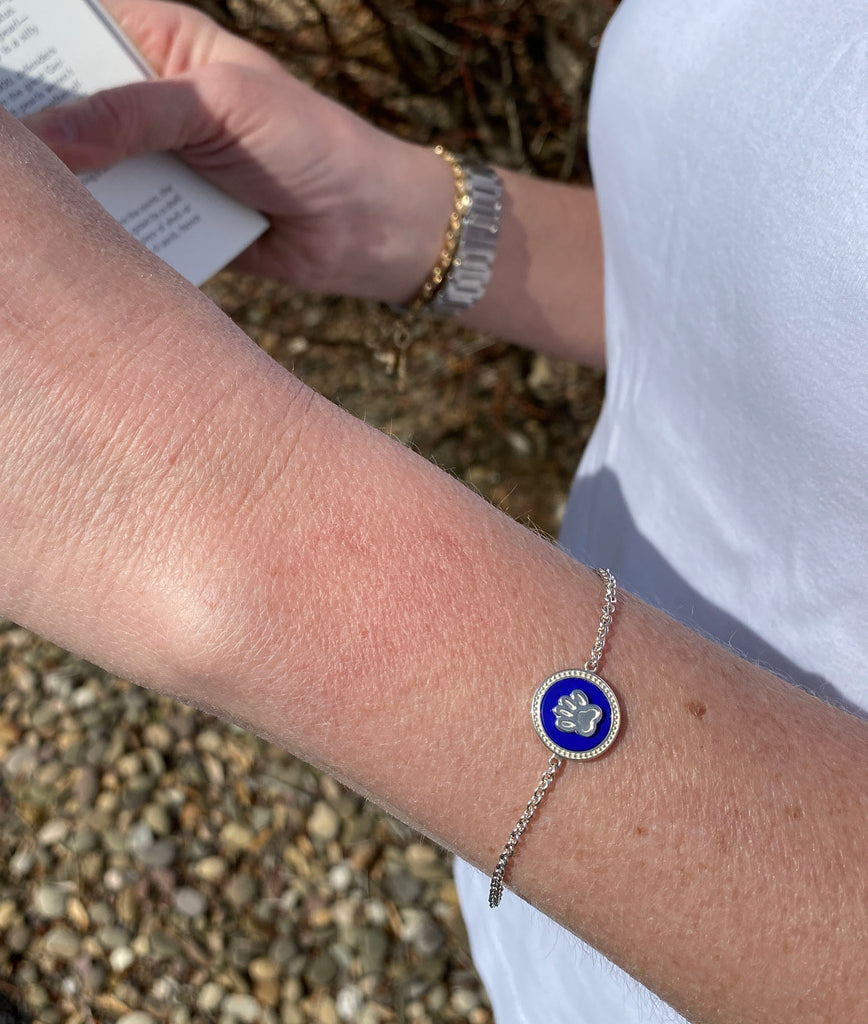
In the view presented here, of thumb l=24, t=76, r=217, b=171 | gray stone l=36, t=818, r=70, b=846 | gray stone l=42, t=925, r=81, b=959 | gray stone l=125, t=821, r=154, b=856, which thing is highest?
thumb l=24, t=76, r=217, b=171

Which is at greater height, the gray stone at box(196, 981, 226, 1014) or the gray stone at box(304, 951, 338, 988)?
the gray stone at box(304, 951, 338, 988)

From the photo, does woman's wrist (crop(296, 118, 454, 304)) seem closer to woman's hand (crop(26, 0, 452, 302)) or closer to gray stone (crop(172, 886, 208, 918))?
woman's hand (crop(26, 0, 452, 302))

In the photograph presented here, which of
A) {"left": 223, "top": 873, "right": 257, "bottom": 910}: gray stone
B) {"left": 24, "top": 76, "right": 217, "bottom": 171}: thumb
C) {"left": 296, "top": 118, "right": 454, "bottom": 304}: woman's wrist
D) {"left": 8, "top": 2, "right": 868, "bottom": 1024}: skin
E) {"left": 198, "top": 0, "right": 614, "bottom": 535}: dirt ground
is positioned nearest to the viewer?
{"left": 8, "top": 2, "right": 868, "bottom": 1024}: skin

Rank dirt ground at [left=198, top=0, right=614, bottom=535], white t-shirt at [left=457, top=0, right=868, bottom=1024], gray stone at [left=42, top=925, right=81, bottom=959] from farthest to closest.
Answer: dirt ground at [left=198, top=0, right=614, bottom=535], gray stone at [left=42, top=925, right=81, bottom=959], white t-shirt at [left=457, top=0, right=868, bottom=1024]

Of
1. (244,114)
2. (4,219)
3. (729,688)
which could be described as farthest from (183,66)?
(729,688)

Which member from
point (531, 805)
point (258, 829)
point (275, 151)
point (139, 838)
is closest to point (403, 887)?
point (258, 829)

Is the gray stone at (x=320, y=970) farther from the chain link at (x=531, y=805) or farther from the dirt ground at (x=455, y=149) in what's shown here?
the chain link at (x=531, y=805)

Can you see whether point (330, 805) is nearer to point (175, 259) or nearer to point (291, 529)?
point (175, 259)

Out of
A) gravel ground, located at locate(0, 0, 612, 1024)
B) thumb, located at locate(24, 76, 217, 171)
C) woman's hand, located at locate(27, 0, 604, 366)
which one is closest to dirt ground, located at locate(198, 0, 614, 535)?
gravel ground, located at locate(0, 0, 612, 1024)

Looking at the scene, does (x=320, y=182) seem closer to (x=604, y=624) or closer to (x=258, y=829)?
(x=604, y=624)
